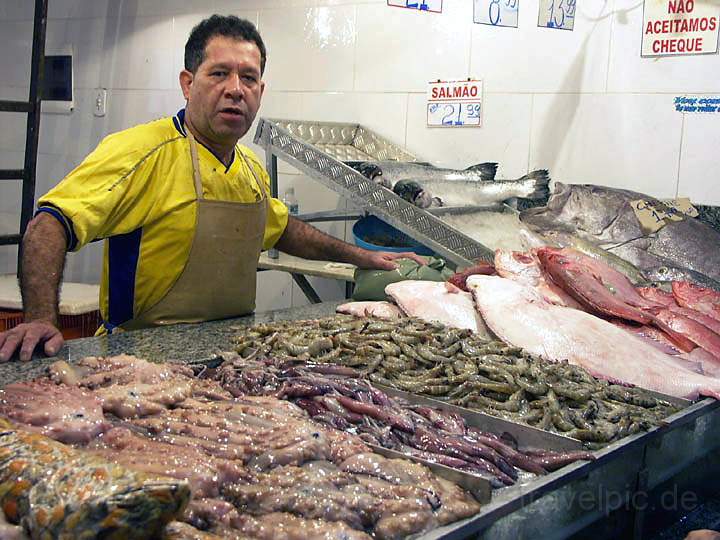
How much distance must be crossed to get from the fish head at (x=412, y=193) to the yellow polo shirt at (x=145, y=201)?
4.49 ft

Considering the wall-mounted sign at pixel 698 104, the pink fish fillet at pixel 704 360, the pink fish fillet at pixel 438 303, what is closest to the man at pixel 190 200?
the pink fish fillet at pixel 438 303

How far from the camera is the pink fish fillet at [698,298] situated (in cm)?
365

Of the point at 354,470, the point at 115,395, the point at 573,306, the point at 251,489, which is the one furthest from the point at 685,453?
the point at 115,395

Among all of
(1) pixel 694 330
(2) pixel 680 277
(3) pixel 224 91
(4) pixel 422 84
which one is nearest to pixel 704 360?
(1) pixel 694 330

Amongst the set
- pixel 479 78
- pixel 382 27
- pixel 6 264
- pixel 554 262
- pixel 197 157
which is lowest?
pixel 6 264

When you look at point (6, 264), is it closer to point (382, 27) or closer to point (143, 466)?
point (382, 27)

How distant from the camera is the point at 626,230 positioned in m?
4.80

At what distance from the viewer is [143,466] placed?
174cm

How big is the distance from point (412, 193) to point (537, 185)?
102 centimetres

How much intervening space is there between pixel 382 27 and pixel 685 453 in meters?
4.86

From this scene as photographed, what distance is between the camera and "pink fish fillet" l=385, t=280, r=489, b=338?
341 centimetres

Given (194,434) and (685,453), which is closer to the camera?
(194,434)

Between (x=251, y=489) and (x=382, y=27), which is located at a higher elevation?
(x=382, y=27)

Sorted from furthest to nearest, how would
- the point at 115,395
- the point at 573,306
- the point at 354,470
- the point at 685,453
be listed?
the point at 573,306
the point at 685,453
the point at 115,395
the point at 354,470
